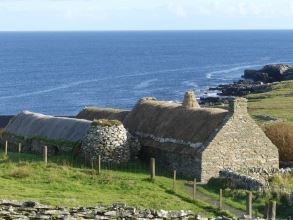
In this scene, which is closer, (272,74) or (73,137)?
(73,137)

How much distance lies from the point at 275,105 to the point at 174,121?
39.2 m

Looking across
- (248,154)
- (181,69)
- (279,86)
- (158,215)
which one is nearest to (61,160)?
(248,154)

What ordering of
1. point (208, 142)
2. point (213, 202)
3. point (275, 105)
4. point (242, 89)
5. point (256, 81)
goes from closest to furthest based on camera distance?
point (213, 202) → point (208, 142) → point (275, 105) → point (242, 89) → point (256, 81)

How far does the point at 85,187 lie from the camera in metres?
31.4

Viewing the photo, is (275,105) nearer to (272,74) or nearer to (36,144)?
(36,144)

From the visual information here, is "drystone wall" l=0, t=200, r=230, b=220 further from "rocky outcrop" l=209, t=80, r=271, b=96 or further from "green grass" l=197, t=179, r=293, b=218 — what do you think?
"rocky outcrop" l=209, t=80, r=271, b=96

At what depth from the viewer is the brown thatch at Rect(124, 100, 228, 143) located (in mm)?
40781

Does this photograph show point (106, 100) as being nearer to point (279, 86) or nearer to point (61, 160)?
point (279, 86)

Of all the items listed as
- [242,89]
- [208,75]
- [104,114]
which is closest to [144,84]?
[208,75]

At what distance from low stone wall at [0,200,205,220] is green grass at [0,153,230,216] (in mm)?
4913

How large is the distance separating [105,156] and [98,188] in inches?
348

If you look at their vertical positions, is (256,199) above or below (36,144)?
below

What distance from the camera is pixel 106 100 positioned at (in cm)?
11881

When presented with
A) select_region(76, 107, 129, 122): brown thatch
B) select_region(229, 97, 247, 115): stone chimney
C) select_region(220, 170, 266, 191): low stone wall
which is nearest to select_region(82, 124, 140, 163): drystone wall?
select_region(229, 97, 247, 115): stone chimney
